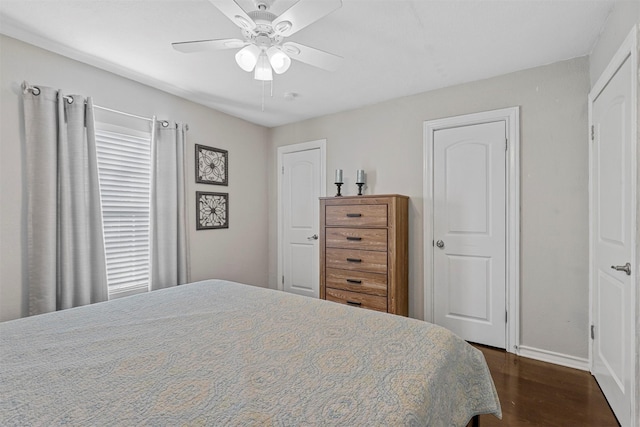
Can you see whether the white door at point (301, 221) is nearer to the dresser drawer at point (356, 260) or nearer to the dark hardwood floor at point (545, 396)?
the dresser drawer at point (356, 260)

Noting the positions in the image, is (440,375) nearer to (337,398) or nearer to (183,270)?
(337,398)

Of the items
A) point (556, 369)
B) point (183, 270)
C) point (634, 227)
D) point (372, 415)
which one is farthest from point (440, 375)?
point (183, 270)

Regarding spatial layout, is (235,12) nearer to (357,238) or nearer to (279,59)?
(279,59)

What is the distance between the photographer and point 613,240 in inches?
73.0

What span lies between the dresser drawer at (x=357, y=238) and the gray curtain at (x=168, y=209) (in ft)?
4.89

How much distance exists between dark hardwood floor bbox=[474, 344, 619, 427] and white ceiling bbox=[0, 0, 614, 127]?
2.41 meters

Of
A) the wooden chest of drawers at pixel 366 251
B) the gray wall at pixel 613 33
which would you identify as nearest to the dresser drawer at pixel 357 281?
the wooden chest of drawers at pixel 366 251

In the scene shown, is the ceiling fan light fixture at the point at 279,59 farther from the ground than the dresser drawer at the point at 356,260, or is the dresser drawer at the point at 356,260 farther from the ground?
the ceiling fan light fixture at the point at 279,59

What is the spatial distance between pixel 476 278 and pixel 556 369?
0.85m

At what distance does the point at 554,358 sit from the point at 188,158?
12.4 feet

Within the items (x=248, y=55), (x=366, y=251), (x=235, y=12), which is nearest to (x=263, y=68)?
(x=248, y=55)

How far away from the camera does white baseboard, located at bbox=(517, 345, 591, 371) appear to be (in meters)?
2.37

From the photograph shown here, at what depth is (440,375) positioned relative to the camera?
110 cm

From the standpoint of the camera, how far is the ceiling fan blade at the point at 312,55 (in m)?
1.72
